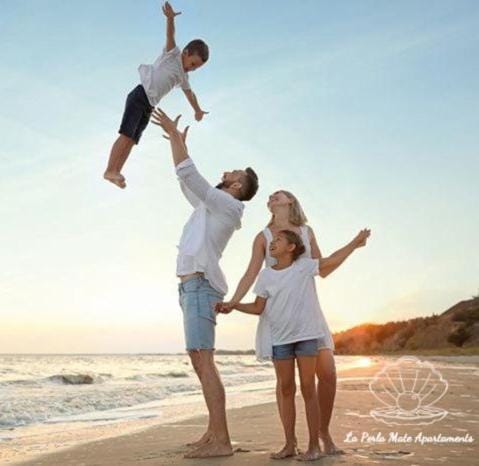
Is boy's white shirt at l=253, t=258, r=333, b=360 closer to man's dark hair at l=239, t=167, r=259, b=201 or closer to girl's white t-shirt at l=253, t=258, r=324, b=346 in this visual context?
girl's white t-shirt at l=253, t=258, r=324, b=346

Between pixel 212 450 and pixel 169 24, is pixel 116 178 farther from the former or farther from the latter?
pixel 212 450

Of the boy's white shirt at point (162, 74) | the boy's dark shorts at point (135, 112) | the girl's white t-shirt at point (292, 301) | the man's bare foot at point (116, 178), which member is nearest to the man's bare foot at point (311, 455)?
the girl's white t-shirt at point (292, 301)

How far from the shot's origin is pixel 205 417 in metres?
8.13

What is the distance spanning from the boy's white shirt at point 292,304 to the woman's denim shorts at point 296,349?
40mm

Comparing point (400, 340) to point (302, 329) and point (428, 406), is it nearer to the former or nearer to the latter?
point (428, 406)

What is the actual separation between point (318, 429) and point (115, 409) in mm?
7041

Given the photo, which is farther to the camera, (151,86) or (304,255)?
(151,86)

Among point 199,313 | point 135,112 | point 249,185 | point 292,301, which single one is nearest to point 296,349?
point 292,301

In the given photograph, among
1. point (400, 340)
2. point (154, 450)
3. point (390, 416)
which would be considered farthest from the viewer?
point (400, 340)

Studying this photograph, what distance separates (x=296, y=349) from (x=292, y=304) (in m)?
0.30

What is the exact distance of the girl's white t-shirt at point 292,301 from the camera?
446 cm

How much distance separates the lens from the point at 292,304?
14.7 ft

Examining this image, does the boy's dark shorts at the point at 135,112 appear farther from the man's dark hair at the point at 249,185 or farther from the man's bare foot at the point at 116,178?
the man's dark hair at the point at 249,185

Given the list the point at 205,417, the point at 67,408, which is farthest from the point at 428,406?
the point at 67,408
